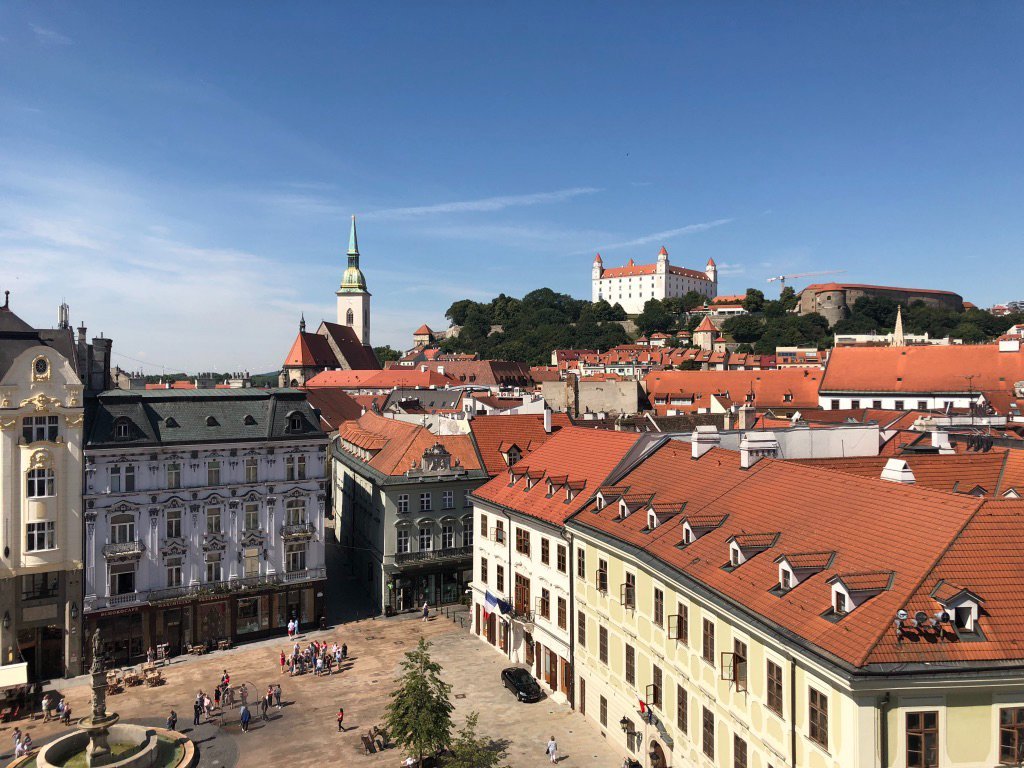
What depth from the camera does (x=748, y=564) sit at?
22734 mm

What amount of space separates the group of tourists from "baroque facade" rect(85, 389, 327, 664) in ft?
15.5

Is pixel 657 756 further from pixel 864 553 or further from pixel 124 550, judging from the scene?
pixel 124 550

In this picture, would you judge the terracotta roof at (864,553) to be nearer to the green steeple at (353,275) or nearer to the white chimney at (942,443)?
the white chimney at (942,443)

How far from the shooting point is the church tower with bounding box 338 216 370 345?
181875 millimetres

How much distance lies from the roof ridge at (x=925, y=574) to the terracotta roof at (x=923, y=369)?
72.6 m

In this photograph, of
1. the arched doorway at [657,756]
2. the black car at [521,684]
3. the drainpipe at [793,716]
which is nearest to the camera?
the drainpipe at [793,716]

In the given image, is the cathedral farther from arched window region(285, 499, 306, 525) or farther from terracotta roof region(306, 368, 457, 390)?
arched window region(285, 499, 306, 525)

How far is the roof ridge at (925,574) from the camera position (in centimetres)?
1652

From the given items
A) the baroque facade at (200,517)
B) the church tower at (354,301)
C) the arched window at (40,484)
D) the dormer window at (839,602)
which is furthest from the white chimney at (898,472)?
the church tower at (354,301)

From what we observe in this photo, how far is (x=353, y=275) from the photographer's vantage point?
18350 centimetres

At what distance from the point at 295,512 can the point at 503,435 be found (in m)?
15.2

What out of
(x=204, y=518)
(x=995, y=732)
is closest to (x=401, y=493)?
(x=204, y=518)

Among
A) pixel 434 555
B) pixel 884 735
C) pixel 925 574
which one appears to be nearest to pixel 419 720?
pixel 884 735

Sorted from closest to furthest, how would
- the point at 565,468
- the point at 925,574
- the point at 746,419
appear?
the point at 925,574, the point at 565,468, the point at 746,419
